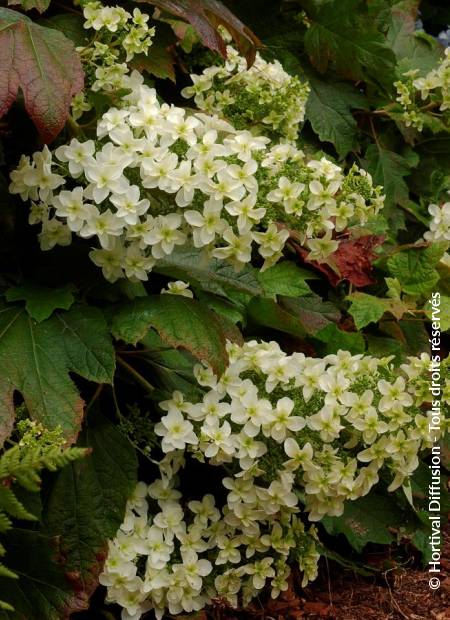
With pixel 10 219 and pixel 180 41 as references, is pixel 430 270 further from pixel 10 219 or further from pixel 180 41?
pixel 10 219

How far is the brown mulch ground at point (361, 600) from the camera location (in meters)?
2.36

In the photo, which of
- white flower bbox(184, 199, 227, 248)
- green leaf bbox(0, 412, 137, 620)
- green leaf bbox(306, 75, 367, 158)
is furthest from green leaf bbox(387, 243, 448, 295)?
green leaf bbox(0, 412, 137, 620)

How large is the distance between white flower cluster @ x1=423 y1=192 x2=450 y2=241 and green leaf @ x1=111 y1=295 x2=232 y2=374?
1171 mm

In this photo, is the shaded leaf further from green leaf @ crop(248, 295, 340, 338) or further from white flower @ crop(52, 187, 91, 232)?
white flower @ crop(52, 187, 91, 232)

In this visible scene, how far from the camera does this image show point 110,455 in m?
2.10

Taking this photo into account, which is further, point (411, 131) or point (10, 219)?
point (411, 131)

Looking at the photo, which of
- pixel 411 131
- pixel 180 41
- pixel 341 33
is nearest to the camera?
pixel 180 41

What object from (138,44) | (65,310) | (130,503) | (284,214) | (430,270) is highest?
(138,44)

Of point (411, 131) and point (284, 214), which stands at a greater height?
point (284, 214)

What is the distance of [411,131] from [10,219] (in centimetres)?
186

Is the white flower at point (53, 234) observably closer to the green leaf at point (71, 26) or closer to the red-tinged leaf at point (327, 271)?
the green leaf at point (71, 26)

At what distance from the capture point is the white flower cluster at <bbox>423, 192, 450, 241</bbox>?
298 centimetres

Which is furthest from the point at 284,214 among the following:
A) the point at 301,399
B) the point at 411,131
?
the point at 411,131

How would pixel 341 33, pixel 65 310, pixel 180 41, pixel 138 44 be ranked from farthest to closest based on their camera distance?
1. pixel 341 33
2. pixel 180 41
3. pixel 138 44
4. pixel 65 310
